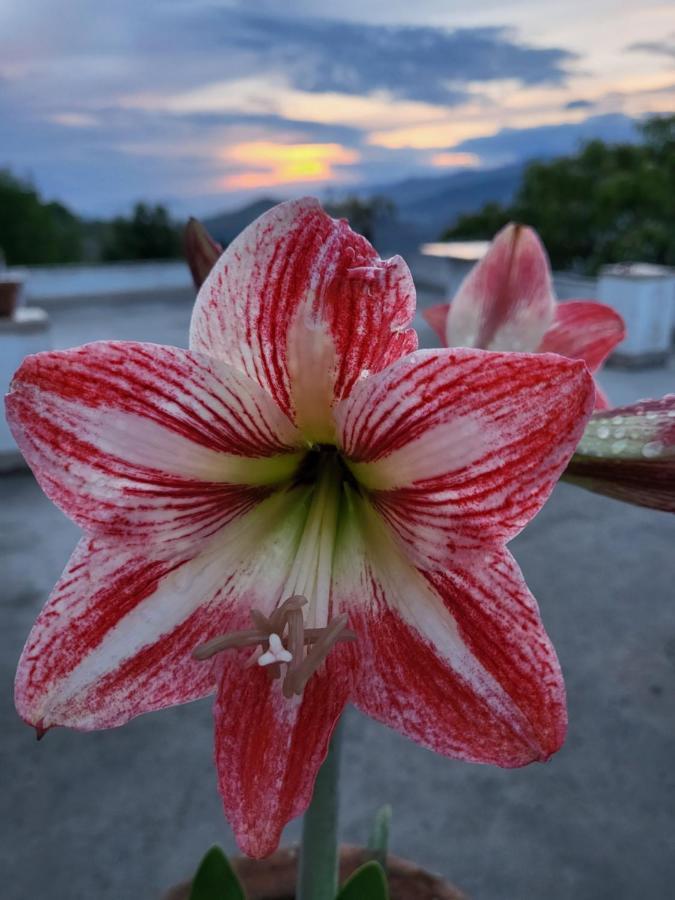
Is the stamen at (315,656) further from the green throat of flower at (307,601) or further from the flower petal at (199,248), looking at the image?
the flower petal at (199,248)

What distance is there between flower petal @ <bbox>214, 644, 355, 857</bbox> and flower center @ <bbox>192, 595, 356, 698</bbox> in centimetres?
2

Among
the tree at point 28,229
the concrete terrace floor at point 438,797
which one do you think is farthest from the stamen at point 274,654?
the tree at point 28,229

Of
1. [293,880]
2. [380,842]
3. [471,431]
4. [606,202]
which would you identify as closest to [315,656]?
[471,431]

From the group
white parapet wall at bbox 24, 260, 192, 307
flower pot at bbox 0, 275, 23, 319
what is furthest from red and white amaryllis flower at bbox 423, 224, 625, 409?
white parapet wall at bbox 24, 260, 192, 307

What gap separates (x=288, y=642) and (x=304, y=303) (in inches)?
6.4

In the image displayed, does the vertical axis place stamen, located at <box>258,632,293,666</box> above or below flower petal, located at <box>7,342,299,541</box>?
below

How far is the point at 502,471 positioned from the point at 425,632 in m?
0.10

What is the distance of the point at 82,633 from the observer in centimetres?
43

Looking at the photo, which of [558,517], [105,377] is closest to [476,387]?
[105,377]

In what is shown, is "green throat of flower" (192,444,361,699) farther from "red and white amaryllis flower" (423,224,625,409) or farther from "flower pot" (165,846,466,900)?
"flower pot" (165,846,466,900)

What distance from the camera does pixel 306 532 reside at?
19.0 inches

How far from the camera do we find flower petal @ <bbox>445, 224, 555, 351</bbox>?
622 millimetres

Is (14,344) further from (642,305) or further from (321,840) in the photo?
(642,305)

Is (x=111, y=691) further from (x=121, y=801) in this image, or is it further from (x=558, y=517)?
(x=558, y=517)
